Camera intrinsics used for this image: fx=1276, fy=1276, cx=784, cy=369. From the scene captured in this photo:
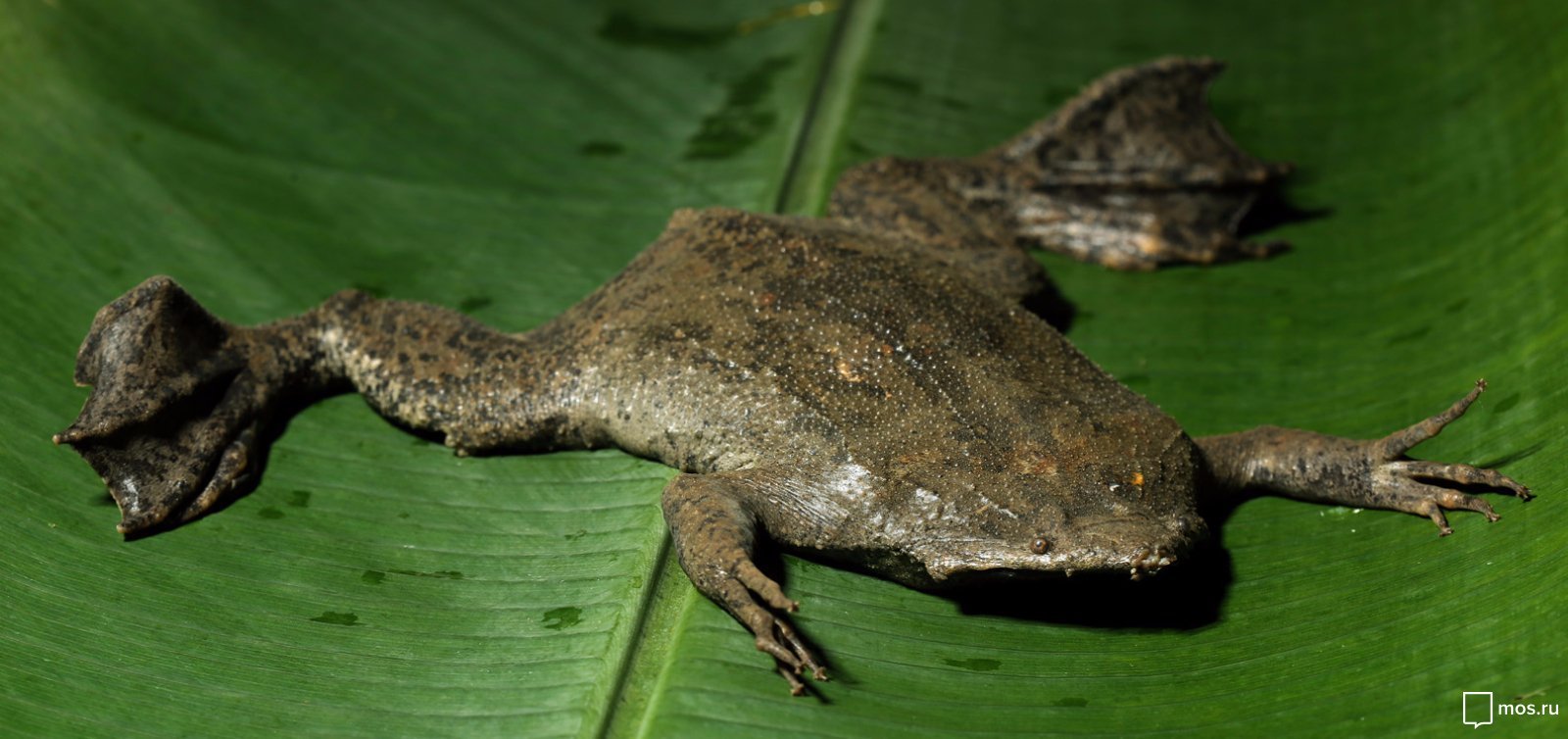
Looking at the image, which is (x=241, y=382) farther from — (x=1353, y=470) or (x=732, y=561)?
(x=1353, y=470)

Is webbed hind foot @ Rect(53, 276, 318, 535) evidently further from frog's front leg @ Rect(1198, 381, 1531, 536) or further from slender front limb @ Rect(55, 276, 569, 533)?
frog's front leg @ Rect(1198, 381, 1531, 536)

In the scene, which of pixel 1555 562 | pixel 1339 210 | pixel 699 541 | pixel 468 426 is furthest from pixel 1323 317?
pixel 468 426

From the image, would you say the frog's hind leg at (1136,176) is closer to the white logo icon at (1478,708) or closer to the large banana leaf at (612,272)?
the large banana leaf at (612,272)

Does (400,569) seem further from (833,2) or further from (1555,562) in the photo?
(833,2)

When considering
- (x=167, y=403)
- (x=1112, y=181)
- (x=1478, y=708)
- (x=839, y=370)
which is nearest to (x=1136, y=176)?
(x=1112, y=181)

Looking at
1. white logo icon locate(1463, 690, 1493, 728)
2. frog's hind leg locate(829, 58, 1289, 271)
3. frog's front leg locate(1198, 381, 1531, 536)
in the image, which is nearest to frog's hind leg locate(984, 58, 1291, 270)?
frog's hind leg locate(829, 58, 1289, 271)
